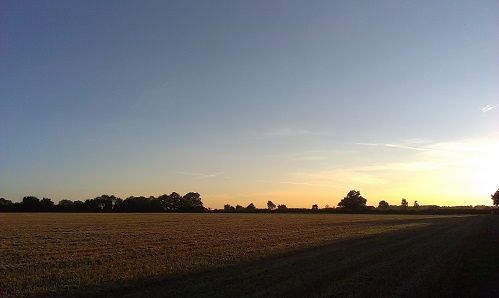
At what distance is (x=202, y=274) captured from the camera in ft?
46.9

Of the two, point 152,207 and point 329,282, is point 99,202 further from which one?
point 329,282

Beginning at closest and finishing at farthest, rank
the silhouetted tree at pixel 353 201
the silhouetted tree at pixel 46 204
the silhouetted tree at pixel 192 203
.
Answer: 1. the silhouetted tree at pixel 46 204
2. the silhouetted tree at pixel 192 203
3. the silhouetted tree at pixel 353 201

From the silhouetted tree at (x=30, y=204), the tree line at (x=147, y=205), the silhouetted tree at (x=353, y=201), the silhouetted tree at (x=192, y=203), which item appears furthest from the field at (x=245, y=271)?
the silhouetted tree at (x=353, y=201)

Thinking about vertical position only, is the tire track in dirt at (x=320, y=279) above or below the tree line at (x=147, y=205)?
below

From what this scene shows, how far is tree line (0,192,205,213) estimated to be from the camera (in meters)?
140

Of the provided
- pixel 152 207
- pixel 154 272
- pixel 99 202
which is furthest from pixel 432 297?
pixel 99 202

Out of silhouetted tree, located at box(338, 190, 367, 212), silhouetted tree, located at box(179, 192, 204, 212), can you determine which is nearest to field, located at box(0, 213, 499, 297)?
silhouetted tree, located at box(179, 192, 204, 212)

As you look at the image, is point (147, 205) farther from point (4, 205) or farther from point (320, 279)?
point (320, 279)

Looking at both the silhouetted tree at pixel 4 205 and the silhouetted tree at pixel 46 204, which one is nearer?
the silhouetted tree at pixel 4 205

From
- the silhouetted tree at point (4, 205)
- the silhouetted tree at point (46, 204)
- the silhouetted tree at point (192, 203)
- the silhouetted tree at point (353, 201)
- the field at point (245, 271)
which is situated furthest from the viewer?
the silhouetted tree at point (353, 201)

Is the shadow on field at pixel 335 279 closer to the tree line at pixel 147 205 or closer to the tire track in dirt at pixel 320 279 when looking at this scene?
the tire track in dirt at pixel 320 279

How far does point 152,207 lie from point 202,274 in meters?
143

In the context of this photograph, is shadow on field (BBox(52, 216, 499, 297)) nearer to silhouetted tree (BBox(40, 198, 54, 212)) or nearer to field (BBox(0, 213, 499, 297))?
field (BBox(0, 213, 499, 297))

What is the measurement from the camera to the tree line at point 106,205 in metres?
140
